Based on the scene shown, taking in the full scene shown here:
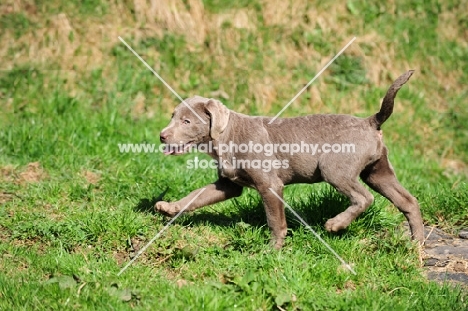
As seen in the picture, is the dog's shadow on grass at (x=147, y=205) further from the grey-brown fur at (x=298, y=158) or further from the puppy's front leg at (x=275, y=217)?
the puppy's front leg at (x=275, y=217)

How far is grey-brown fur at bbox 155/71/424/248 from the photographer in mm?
5773

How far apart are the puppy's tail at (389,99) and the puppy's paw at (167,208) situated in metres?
1.90

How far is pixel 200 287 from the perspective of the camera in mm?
5082

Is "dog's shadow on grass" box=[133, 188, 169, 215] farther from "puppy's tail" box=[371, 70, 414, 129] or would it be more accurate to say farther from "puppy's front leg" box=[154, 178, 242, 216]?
"puppy's tail" box=[371, 70, 414, 129]

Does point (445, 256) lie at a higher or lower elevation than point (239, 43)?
lower

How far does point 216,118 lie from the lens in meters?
6.14

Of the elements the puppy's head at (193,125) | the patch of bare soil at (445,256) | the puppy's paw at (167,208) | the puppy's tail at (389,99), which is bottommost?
the patch of bare soil at (445,256)

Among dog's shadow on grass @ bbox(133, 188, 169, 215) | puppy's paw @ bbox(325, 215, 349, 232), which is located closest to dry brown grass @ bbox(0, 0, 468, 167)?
dog's shadow on grass @ bbox(133, 188, 169, 215)

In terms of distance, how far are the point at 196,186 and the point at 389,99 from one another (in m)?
2.51

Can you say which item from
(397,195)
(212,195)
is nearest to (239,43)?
(212,195)

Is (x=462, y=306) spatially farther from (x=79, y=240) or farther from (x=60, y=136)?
(x=60, y=136)

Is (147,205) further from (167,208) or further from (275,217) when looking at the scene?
(275,217)

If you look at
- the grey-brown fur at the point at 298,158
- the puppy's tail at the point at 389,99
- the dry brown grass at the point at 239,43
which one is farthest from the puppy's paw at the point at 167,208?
the dry brown grass at the point at 239,43

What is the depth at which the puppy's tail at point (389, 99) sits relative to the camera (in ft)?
18.4
